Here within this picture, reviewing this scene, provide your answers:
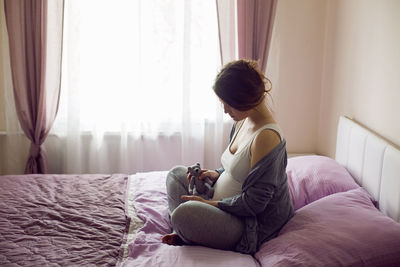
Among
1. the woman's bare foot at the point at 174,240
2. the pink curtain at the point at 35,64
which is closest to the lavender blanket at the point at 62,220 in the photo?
the woman's bare foot at the point at 174,240

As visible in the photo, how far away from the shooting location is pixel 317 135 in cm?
354

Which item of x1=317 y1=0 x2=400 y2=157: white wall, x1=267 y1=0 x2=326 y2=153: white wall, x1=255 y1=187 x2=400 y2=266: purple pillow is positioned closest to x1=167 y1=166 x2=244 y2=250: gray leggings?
x1=255 y1=187 x2=400 y2=266: purple pillow

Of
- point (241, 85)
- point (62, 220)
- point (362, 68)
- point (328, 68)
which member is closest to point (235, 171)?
point (241, 85)

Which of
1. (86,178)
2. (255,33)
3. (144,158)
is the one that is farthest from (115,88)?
(255,33)

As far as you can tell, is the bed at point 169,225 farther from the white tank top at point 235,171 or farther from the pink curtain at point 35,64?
the pink curtain at point 35,64

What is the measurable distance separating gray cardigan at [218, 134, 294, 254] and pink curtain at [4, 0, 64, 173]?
1.80 m

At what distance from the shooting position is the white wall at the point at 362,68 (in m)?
2.24

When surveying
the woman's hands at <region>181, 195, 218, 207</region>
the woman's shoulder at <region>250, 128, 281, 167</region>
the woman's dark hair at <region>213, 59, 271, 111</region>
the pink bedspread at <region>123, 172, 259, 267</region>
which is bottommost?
the pink bedspread at <region>123, 172, 259, 267</region>

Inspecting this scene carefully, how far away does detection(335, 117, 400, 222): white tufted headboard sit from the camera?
1996 mm

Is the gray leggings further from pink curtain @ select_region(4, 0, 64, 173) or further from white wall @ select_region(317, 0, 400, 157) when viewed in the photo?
pink curtain @ select_region(4, 0, 64, 173)

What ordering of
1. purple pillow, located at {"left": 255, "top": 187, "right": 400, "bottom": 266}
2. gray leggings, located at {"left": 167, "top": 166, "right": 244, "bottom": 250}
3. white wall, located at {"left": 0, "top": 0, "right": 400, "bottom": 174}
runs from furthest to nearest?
white wall, located at {"left": 0, "top": 0, "right": 400, "bottom": 174} → gray leggings, located at {"left": 167, "top": 166, "right": 244, "bottom": 250} → purple pillow, located at {"left": 255, "top": 187, "right": 400, "bottom": 266}

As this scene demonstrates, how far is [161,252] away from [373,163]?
108 centimetres

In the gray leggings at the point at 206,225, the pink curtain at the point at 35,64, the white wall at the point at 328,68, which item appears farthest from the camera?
the pink curtain at the point at 35,64

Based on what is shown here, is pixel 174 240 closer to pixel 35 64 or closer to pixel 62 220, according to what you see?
pixel 62 220
